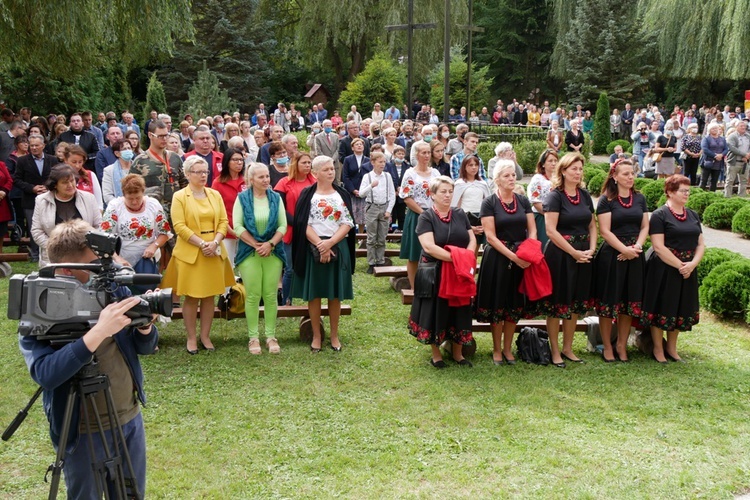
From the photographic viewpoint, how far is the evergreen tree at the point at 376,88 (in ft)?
95.1

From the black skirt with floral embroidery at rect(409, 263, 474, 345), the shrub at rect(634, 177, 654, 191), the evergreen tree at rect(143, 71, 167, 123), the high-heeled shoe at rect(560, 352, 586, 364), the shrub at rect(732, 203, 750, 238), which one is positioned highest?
the evergreen tree at rect(143, 71, 167, 123)

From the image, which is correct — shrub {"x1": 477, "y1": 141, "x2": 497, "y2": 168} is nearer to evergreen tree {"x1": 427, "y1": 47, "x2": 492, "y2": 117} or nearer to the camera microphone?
evergreen tree {"x1": 427, "y1": 47, "x2": 492, "y2": 117}

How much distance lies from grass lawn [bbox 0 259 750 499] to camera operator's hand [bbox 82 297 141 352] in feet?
6.23

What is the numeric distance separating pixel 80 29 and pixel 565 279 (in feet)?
28.7

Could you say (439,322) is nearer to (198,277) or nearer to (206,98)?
(198,277)

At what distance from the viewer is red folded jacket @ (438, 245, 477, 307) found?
6.45m

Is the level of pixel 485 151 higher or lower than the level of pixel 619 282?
higher

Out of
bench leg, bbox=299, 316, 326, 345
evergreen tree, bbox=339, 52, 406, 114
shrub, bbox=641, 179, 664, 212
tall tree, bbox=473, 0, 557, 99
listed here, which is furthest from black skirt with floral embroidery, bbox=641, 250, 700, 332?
tall tree, bbox=473, 0, 557, 99

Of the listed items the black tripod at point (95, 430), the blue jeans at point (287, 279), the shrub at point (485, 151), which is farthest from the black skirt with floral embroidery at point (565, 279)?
the shrub at point (485, 151)

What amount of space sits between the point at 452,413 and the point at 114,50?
435 inches

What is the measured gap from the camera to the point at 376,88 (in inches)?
1144

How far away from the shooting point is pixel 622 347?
7230 mm

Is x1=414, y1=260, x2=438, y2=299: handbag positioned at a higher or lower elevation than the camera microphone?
lower

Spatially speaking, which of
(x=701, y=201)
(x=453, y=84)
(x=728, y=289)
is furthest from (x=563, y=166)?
(x=453, y=84)
